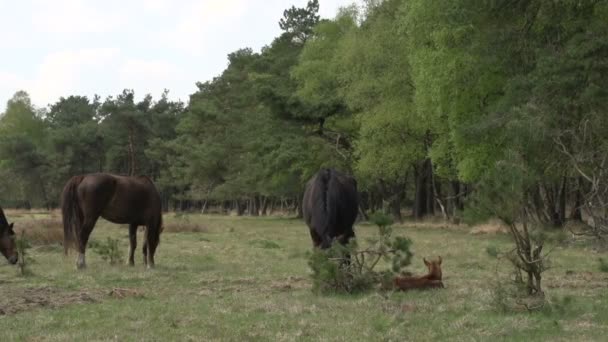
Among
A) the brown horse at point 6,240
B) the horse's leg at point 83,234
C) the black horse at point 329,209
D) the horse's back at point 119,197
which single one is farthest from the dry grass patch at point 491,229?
the brown horse at point 6,240

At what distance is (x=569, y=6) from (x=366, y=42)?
18.9 m

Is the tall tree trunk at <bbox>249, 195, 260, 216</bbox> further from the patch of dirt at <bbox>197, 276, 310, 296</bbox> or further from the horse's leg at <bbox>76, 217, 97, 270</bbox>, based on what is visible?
the patch of dirt at <bbox>197, 276, 310, 296</bbox>

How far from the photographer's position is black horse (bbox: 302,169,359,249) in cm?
1192

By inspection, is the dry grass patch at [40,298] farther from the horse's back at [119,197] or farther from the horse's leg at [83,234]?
the horse's back at [119,197]

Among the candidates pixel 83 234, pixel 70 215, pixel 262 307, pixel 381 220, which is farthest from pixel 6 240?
pixel 381 220

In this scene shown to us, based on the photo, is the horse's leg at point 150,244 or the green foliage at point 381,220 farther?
the horse's leg at point 150,244

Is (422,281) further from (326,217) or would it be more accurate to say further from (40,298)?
(40,298)

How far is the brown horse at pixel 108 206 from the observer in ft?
50.5

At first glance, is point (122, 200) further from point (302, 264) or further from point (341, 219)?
point (341, 219)

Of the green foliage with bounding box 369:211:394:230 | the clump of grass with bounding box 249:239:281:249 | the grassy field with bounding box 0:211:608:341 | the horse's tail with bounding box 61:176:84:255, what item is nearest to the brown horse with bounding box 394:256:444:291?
the grassy field with bounding box 0:211:608:341

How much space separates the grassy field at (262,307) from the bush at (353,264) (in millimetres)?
378

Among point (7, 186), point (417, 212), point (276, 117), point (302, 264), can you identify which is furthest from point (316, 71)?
point (7, 186)

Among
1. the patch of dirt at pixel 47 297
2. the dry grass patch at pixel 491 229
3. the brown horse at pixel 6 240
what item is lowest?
the patch of dirt at pixel 47 297

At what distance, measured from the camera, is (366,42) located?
40812 mm
